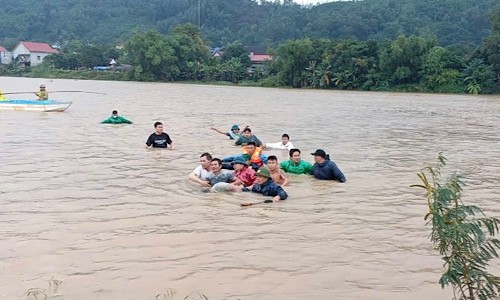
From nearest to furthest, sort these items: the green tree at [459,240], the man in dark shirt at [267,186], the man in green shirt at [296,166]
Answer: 1. the green tree at [459,240]
2. the man in dark shirt at [267,186]
3. the man in green shirt at [296,166]

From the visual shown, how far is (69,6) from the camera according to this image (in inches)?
6644

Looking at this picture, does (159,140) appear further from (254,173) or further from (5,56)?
(5,56)

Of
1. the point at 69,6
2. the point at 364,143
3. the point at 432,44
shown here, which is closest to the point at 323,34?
the point at 432,44

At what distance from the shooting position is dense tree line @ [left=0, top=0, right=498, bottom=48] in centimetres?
10369

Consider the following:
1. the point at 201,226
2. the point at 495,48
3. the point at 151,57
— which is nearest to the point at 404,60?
the point at 495,48

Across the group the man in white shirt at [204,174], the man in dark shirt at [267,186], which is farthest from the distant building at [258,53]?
the man in dark shirt at [267,186]

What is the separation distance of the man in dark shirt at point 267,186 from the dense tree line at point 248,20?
8837 centimetres

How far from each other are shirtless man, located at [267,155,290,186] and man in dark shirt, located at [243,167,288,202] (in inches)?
17.4

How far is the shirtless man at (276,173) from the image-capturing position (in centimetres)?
1074

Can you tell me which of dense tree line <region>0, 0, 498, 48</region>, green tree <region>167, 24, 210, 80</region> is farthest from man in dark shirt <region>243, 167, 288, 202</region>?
dense tree line <region>0, 0, 498, 48</region>

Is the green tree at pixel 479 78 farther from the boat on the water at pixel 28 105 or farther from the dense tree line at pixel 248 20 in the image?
the boat on the water at pixel 28 105

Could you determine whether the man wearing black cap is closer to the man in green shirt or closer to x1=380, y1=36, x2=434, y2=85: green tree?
the man in green shirt

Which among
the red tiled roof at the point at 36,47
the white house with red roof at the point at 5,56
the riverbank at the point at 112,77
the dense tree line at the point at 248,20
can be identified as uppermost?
the dense tree line at the point at 248,20

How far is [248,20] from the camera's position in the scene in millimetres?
156250
